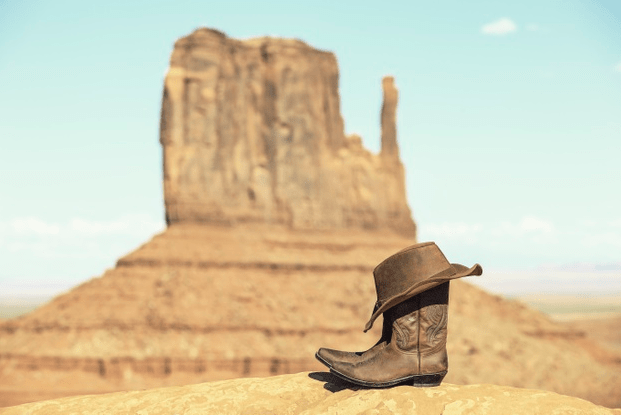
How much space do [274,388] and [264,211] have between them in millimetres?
61526

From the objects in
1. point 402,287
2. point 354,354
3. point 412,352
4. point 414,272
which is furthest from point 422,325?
point 354,354

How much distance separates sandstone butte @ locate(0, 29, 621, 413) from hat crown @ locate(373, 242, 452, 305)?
145ft

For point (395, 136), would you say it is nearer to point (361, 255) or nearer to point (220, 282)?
point (361, 255)

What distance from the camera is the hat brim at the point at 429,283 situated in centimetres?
948

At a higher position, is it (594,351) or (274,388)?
(274,388)

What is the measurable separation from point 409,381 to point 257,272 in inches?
2199

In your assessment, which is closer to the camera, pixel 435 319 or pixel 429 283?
pixel 429 283

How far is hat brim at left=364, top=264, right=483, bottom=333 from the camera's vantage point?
9.48 metres

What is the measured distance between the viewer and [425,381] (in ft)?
32.1

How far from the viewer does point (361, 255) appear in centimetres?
7156

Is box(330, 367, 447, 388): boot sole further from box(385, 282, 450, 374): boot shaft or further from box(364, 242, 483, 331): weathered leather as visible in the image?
box(364, 242, 483, 331): weathered leather

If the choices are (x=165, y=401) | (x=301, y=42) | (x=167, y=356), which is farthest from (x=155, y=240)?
(x=165, y=401)

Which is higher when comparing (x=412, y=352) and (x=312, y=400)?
(x=412, y=352)

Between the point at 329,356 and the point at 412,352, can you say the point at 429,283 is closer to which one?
the point at 412,352
